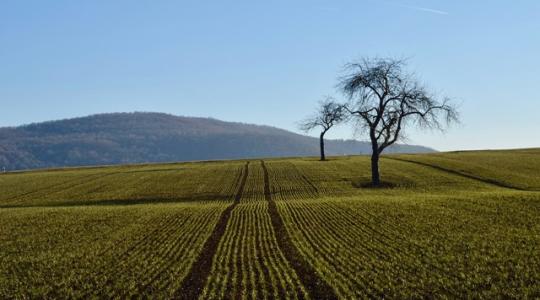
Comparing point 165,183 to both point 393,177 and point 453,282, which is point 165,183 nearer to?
point 393,177

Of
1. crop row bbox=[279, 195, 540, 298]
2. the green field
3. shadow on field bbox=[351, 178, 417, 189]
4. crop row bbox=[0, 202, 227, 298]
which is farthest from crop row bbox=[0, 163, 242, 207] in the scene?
crop row bbox=[279, 195, 540, 298]

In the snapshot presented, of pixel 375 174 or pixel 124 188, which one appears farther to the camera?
pixel 124 188

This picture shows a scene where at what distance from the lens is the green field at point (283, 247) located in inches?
664

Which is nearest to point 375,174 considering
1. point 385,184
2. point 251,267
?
point 385,184

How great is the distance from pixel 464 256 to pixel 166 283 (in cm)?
1169

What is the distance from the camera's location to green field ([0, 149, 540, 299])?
16.9 metres

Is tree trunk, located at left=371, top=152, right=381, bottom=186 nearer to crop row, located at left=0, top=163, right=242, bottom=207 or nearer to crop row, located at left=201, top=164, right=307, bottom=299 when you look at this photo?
crop row, located at left=0, top=163, right=242, bottom=207

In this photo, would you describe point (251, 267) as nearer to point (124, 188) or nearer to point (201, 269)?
point (201, 269)

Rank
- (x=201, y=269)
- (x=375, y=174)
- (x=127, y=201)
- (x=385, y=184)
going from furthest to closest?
(x=375, y=174), (x=385, y=184), (x=127, y=201), (x=201, y=269)

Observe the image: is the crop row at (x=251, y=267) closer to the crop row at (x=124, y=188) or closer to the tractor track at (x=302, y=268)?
the tractor track at (x=302, y=268)

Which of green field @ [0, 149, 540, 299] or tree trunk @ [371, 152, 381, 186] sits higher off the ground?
tree trunk @ [371, 152, 381, 186]

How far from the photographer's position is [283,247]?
77.5ft

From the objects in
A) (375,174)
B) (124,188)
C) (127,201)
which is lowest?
(127,201)

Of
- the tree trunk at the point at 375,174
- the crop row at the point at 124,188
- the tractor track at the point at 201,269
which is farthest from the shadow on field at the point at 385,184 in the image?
the tractor track at the point at 201,269
